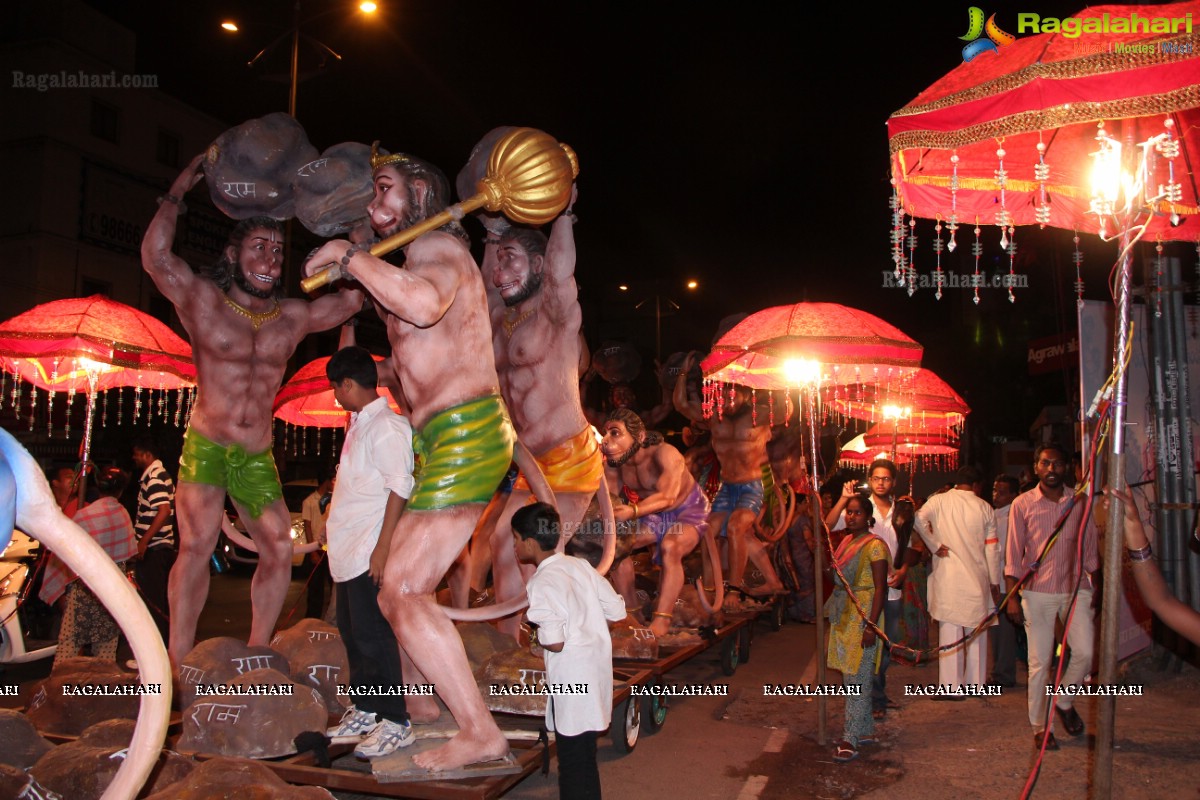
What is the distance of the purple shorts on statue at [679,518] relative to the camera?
25.8ft

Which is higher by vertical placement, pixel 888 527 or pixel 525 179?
pixel 525 179

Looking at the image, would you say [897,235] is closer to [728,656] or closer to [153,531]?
[728,656]

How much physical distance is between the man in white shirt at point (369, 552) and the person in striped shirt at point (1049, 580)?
3.79 metres

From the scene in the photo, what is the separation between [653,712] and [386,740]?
7.83 feet

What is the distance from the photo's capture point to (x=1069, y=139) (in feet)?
12.9

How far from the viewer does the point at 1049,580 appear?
577 cm

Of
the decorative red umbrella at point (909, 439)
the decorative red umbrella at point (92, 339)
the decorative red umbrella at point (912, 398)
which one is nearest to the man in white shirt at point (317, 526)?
the decorative red umbrella at point (92, 339)

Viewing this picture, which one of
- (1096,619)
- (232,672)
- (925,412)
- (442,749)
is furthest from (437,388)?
(925,412)

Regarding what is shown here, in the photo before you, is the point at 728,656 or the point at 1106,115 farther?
the point at 728,656

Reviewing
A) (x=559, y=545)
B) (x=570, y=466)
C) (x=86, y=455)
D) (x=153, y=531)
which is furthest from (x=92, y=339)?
(x=559, y=545)

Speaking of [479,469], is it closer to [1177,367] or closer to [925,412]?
[1177,367]

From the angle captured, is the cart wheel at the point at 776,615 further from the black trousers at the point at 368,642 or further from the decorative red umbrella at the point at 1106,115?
the decorative red umbrella at the point at 1106,115

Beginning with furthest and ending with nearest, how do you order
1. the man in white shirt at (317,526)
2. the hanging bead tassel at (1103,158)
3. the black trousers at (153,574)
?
the man in white shirt at (317,526) → the black trousers at (153,574) → the hanging bead tassel at (1103,158)

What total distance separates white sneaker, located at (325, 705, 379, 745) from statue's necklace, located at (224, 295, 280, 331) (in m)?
2.25
